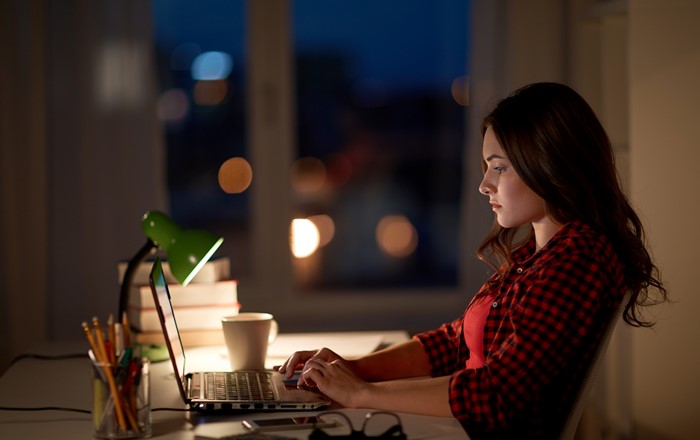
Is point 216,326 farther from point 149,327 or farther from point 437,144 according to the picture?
point 437,144

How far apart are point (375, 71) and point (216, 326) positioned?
5.42 ft

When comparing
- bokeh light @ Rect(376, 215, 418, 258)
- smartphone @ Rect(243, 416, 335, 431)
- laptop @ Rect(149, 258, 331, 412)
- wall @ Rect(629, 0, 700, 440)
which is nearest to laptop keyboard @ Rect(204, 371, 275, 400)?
laptop @ Rect(149, 258, 331, 412)

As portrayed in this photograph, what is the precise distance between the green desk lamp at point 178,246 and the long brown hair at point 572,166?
68 centimetres

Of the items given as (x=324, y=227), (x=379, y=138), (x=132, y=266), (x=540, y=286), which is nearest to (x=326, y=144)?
(x=379, y=138)

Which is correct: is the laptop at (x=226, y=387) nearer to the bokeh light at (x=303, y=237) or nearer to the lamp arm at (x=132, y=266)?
the lamp arm at (x=132, y=266)

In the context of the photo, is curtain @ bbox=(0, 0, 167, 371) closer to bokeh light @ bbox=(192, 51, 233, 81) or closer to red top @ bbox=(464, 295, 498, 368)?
bokeh light @ bbox=(192, 51, 233, 81)

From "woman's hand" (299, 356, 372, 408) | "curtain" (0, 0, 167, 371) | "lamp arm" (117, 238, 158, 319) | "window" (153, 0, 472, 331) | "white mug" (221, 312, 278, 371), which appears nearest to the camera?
"woman's hand" (299, 356, 372, 408)

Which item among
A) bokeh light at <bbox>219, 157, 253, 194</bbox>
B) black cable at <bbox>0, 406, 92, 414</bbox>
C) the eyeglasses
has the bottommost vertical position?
black cable at <bbox>0, 406, 92, 414</bbox>

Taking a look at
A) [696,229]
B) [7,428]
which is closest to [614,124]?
[696,229]

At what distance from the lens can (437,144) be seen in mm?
3578

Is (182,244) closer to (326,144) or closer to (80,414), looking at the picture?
(80,414)

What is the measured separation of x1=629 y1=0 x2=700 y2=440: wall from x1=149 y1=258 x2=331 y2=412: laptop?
4.50 ft

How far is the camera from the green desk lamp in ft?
6.28

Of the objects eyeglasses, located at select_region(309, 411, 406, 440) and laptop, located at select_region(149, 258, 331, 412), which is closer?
eyeglasses, located at select_region(309, 411, 406, 440)
